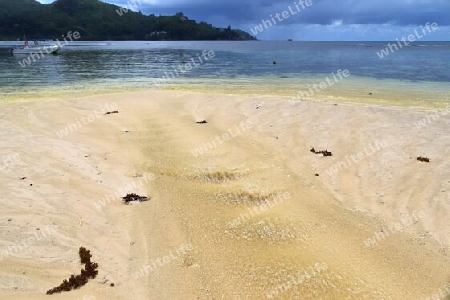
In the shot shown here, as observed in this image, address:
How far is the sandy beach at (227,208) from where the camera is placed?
25.0 feet

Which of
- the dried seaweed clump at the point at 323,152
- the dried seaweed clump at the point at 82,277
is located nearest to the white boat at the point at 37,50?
the dried seaweed clump at the point at 323,152

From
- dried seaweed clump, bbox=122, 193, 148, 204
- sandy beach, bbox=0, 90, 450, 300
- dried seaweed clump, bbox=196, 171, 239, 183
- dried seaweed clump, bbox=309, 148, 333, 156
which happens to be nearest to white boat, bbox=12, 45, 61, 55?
sandy beach, bbox=0, 90, 450, 300

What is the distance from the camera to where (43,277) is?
715cm

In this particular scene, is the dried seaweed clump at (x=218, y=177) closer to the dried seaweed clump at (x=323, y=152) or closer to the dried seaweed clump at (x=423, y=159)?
the dried seaweed clump at (x=323, y=152)

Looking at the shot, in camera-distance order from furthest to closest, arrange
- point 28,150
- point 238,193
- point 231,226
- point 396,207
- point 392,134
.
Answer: point 392,134 → point 28,150 → point 238,193 → point 396,207 → point 231,226

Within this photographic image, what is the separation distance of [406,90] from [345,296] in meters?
30.7

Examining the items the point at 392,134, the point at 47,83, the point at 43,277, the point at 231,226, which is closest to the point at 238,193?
the point at 231,226

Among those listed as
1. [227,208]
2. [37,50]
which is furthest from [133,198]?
[37,50]

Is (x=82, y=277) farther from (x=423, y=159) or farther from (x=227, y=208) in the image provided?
(x=423, y=159)

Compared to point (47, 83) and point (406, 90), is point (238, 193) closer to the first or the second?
point (406, 90)

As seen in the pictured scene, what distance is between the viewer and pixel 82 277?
7230mm

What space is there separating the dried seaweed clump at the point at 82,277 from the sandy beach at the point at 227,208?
0.49 feet

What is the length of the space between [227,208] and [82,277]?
4.88 meters

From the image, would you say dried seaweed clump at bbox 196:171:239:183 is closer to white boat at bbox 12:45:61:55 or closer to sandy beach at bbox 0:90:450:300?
sandy beach at bbox 0:90:450:300
